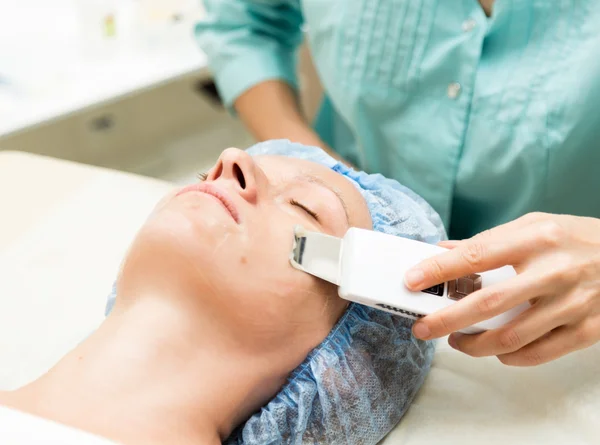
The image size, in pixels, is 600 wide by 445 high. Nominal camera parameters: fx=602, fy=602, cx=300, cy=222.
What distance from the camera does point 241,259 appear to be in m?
0.78

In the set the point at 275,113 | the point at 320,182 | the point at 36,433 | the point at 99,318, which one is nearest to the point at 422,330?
the point at 320,182

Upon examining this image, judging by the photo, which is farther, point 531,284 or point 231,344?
point 231,344

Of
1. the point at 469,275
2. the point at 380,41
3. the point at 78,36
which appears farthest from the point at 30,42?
the point at 469,275

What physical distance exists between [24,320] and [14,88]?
33.7 inches

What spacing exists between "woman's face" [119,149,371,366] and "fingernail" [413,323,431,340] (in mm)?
146

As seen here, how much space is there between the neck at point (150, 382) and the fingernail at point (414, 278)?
238 millimetres

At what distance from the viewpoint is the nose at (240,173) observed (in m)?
0.84

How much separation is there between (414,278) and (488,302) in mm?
88

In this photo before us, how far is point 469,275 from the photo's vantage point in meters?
0.76

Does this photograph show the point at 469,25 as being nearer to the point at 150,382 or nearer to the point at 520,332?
the point at 520,332

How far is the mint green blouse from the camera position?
3.09ft

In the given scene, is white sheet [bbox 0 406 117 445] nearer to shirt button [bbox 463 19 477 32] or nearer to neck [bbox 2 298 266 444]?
neck [bbox 2 298 266 444]

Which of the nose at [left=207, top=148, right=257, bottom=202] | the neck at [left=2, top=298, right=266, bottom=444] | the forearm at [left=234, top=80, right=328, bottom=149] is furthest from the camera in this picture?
the forearm at [left=234, top=80, right=328, bottom=149]

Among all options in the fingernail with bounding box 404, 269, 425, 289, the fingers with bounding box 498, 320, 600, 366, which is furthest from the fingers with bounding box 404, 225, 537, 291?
the fingers with bounding box 498, 320, 600, 366
